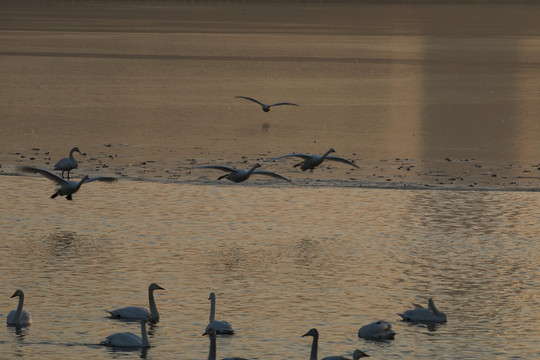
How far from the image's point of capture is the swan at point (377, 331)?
18.7m

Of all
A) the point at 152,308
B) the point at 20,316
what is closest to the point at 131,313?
the point at 152,308

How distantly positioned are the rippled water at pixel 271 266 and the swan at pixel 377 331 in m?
0.16

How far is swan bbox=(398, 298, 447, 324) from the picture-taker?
1977cm

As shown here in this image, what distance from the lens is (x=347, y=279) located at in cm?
2305

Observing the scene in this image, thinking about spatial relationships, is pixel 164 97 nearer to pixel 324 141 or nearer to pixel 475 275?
pixel 324 141

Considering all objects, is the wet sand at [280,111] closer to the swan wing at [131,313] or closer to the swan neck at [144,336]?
the swan wing at [131,313]

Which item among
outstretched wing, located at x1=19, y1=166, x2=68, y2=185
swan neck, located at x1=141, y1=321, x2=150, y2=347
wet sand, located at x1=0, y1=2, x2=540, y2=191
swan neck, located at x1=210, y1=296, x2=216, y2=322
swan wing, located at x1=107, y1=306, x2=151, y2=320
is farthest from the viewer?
wet sand, located at x1=0, y1=2, x2=540, y2=191

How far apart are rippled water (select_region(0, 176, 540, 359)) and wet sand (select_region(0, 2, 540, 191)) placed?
2.80 m

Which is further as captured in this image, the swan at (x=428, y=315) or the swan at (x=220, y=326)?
the swan at (x=428, y=315)

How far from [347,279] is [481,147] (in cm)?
1761

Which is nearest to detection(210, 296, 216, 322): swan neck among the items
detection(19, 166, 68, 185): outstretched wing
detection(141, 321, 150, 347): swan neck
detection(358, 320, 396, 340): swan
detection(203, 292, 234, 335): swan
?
detection(203, 292, 234, 335): swan

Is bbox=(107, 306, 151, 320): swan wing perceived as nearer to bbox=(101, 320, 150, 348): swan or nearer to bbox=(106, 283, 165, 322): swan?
bbox=(106, 283, 165, 322): swan

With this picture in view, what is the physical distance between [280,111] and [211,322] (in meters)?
33.8

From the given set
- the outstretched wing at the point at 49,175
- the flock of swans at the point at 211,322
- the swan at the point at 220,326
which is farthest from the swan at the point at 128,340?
the outstretched wing at the point at 49,175
